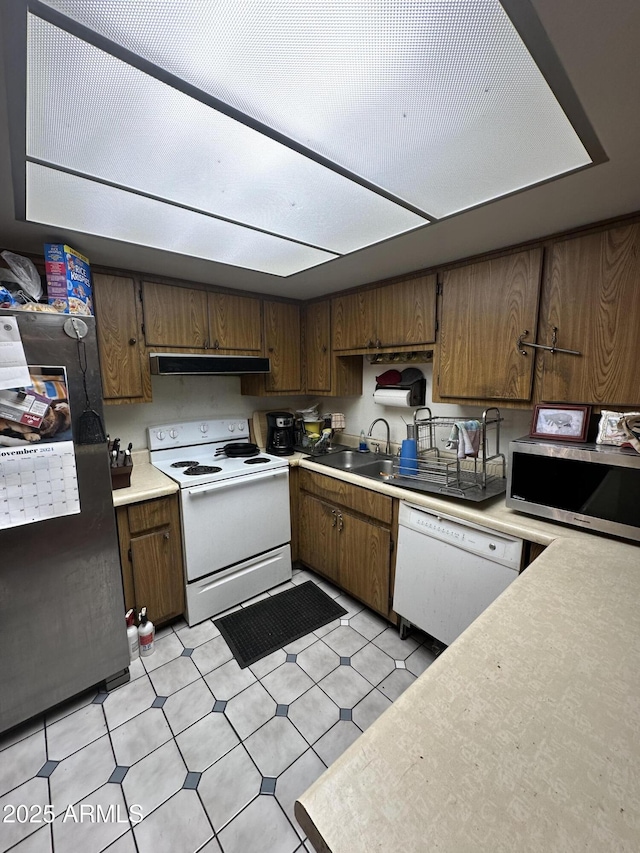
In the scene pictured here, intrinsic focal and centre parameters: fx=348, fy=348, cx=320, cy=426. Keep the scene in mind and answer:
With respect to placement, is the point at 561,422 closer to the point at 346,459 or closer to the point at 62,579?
the point at 346,459

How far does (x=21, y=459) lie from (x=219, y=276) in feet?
4.53

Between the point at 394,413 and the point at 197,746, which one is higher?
the point at 394,413

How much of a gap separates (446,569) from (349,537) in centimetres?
66

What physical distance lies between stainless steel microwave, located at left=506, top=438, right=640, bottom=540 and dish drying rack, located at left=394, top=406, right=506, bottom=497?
188mm

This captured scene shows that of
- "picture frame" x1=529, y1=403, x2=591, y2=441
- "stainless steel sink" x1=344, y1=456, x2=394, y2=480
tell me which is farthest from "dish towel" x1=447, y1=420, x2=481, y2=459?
"stainless steel sink" x1=344, y1=456, x2=394, y2=480

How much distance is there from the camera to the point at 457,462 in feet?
5.72

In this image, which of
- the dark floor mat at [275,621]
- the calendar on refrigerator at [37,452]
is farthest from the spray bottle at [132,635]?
the calendar on refrigerator at [37,452]

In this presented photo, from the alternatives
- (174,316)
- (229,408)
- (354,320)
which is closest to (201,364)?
(174,316)

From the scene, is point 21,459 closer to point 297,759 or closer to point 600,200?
point 297,759

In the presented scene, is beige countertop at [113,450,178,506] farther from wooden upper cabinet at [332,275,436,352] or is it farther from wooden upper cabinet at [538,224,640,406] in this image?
wooden upper cabinet at [538,224,640,406]

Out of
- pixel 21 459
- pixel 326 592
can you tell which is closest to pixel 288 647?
pixel 326 592

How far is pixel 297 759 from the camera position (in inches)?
53.4

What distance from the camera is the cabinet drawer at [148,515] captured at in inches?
71.4

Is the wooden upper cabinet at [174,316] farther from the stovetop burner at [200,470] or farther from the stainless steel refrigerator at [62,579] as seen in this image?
the stovetop burner at [200,470]
